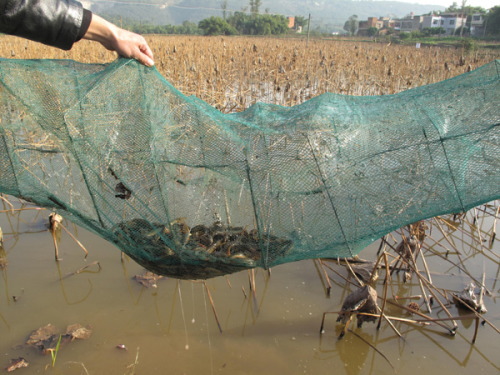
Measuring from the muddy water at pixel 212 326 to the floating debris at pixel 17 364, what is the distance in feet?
0.11

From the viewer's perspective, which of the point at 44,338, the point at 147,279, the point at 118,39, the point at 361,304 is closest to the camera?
the point at 118,39

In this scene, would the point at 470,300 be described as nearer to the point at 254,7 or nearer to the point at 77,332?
the point at 77,332

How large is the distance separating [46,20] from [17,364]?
6.35ft

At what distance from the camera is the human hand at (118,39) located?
76.0 inches

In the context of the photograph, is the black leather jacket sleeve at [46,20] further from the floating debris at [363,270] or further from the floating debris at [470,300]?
the floating debris at [470,300]

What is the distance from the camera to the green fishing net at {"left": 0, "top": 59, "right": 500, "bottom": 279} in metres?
2.17

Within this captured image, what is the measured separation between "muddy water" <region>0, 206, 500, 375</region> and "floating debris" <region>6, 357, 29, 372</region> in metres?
0.03

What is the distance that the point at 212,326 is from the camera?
9.61 ft


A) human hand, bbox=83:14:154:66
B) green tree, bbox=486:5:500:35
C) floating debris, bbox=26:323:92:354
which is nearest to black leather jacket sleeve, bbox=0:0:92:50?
human hand, bbox=83:14:154:66

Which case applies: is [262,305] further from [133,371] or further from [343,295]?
[133,371]

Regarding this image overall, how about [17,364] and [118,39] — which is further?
[17,364]

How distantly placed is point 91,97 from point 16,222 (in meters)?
2.50

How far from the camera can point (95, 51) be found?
9.79 meters

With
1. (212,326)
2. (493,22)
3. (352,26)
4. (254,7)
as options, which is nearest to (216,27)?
(254,7)
